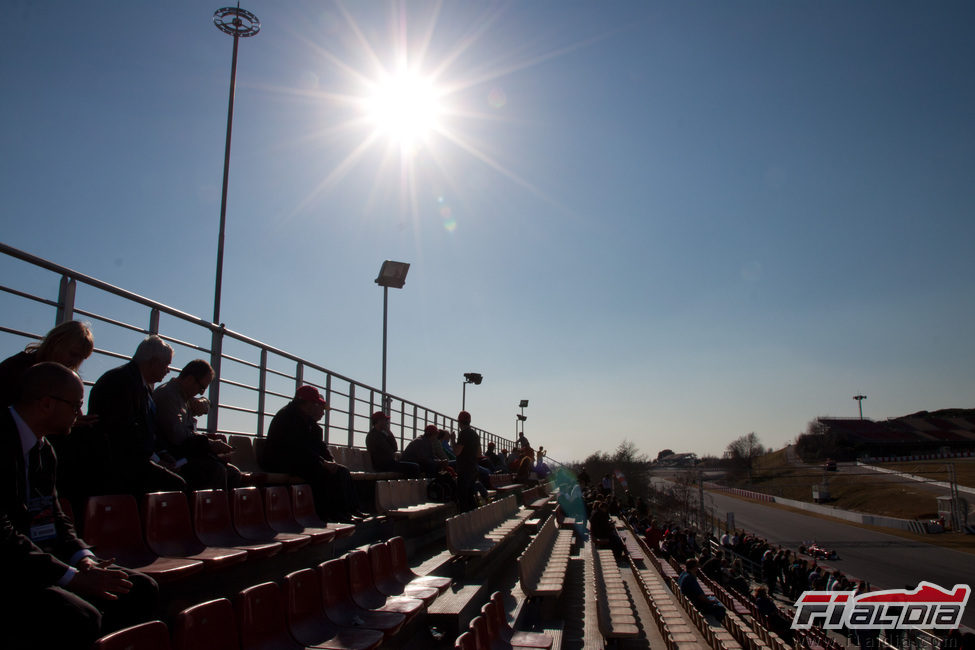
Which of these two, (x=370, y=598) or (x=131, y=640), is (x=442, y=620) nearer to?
(x=370, y=598)

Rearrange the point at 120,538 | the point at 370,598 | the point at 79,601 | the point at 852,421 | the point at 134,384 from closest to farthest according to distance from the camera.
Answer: the point at 79,601, the point at 120,538, the point at 134,384, the point at 370,598, the point at 852,421

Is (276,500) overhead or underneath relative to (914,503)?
overhead

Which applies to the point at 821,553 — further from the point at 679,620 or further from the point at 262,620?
the point at 262,620

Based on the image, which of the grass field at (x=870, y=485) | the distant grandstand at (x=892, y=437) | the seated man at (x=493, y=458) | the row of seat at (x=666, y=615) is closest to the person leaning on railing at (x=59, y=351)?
the row of seat at (x=666, y=615)

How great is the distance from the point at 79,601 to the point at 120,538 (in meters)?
0.86

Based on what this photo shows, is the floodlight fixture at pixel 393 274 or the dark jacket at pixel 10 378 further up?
the floodlight fixture at pixel 393 274

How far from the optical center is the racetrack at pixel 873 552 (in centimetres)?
2595

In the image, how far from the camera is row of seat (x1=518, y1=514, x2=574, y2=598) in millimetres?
5590

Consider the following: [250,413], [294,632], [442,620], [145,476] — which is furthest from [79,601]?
[250,413]

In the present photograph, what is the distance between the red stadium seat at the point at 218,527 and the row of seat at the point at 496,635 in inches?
48.2

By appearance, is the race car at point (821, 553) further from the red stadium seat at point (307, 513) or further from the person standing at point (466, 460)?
the red stadium seat at point (307, 513)

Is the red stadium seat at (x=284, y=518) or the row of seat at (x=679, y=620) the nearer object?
the red stadium seat at (x=284, y=518)

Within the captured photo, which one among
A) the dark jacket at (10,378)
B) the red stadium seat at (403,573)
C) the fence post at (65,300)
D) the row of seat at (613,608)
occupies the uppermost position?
the fence post at (65,300)

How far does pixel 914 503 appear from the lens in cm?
4562
